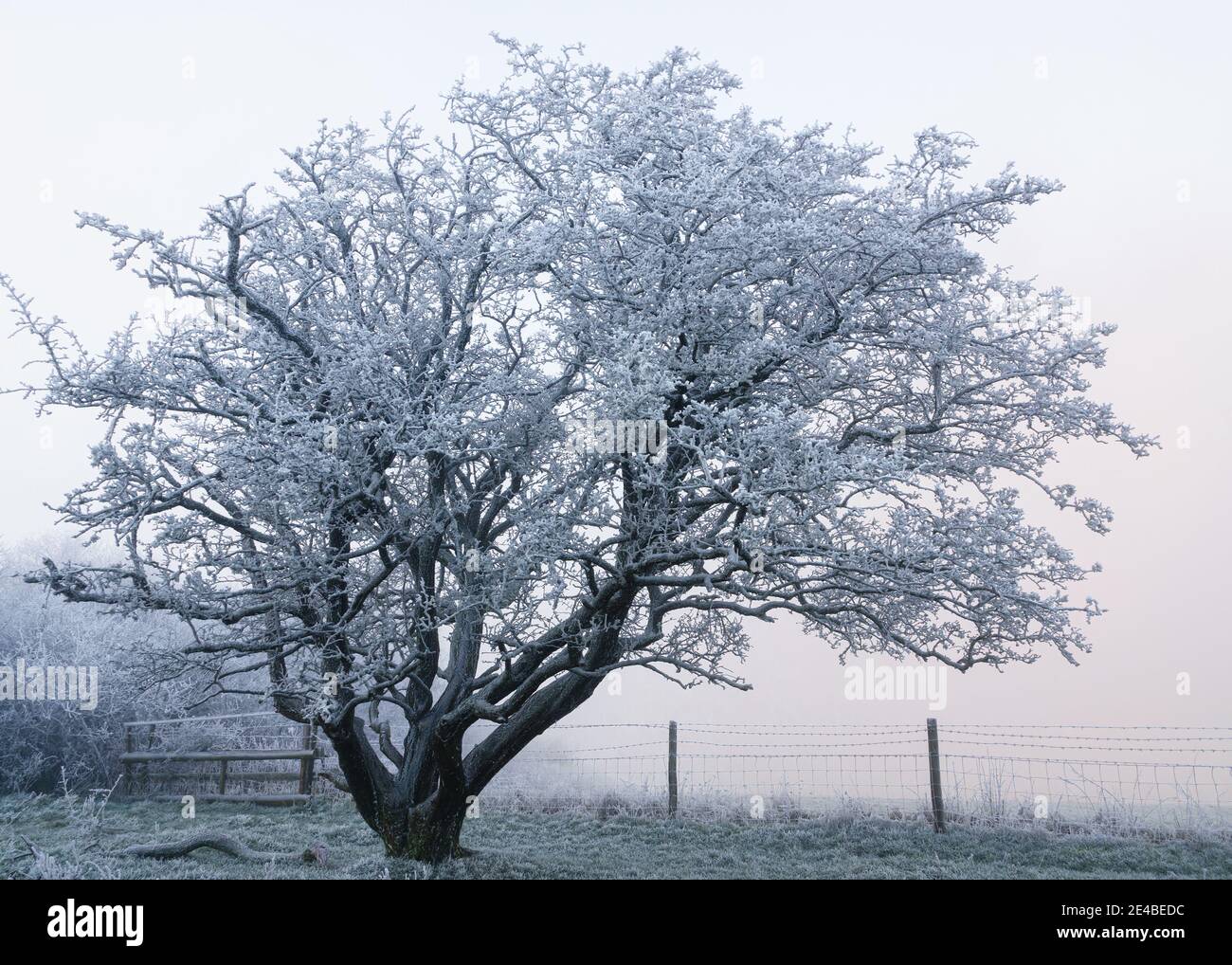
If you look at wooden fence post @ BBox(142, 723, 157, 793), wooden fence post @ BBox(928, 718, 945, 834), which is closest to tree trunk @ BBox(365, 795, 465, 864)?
wooden fence post @ BBox(928, 718, 945, 834)

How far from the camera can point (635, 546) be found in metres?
10.1

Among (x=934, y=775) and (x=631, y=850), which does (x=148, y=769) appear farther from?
(x=934, y=775)

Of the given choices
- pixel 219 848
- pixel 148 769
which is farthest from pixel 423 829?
pixel 148 769

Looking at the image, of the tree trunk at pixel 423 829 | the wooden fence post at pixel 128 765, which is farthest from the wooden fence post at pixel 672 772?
the wooden fence post at pixel 128 765

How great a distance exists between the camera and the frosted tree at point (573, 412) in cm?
955

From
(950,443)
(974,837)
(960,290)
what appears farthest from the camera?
(974,837)

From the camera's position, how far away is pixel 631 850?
14945mm

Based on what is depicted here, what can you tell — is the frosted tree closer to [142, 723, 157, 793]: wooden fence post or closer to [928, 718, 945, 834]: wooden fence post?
[928, 718, 945, 834]: wooden fence post

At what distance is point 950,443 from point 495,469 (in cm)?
551

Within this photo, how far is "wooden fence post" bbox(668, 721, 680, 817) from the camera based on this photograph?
17781 mm

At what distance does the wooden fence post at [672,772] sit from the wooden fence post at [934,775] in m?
4.55

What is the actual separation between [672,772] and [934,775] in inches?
188
